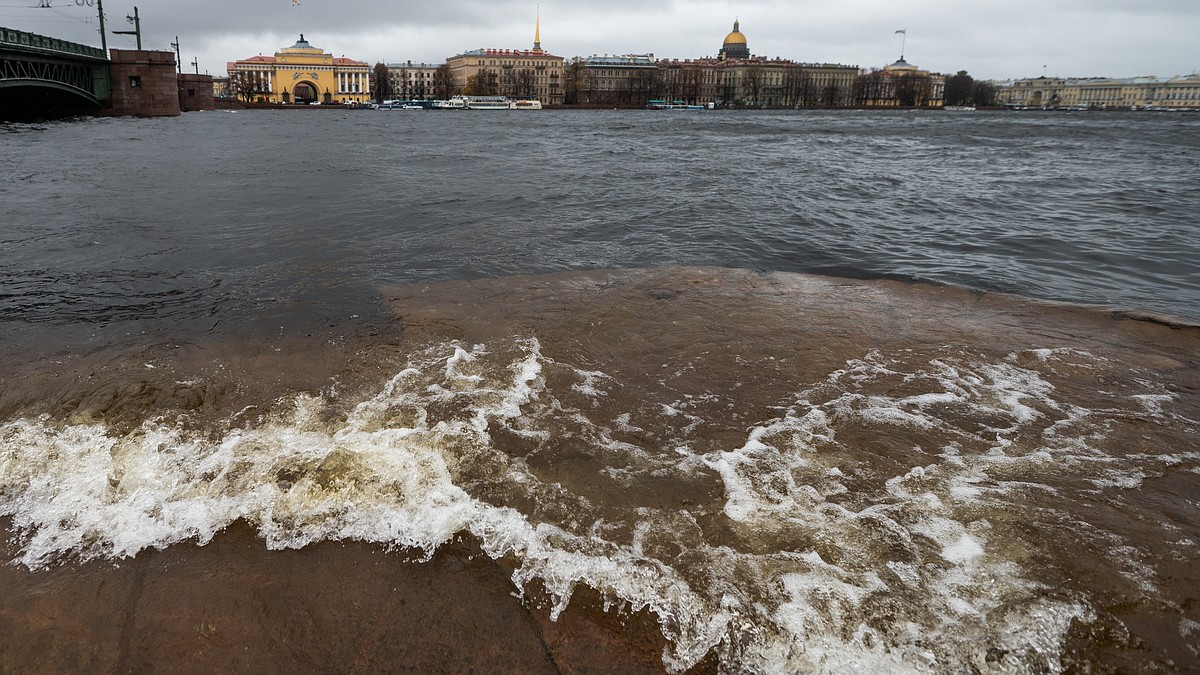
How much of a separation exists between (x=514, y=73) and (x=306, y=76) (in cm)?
4006

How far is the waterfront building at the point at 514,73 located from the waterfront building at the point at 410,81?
10.2 meters

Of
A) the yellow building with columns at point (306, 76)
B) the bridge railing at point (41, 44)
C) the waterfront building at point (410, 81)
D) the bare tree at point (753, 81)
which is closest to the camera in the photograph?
the bridge railing at point (41, 44)

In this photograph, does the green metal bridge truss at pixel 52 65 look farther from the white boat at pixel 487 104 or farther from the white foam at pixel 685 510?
the white boat at pixel 487 104

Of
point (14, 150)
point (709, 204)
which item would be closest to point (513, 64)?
point (14, 150)

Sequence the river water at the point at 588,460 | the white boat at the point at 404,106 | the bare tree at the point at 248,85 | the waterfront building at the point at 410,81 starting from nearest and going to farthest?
the river water at the point at 588,460 → the white boat at the point at 404,106 → the bare tree at the point at 248,85 → the waterfront building at the point at 410,81

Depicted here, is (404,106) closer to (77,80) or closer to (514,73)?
(514,73)

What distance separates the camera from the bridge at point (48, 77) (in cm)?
3092

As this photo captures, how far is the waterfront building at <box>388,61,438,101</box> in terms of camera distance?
454ft

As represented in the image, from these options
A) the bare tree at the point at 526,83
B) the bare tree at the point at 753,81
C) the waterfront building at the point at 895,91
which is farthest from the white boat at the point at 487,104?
the waterfront building at the point at 895,91

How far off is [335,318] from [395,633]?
12.1ft

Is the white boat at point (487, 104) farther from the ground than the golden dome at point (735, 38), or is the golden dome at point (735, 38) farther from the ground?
the golden dome at point (735, 38)

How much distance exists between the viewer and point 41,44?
33938 millimetres

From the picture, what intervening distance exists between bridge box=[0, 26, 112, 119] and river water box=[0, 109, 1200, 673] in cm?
3332

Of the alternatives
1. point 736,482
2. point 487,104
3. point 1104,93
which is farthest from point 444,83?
point 1104,93
